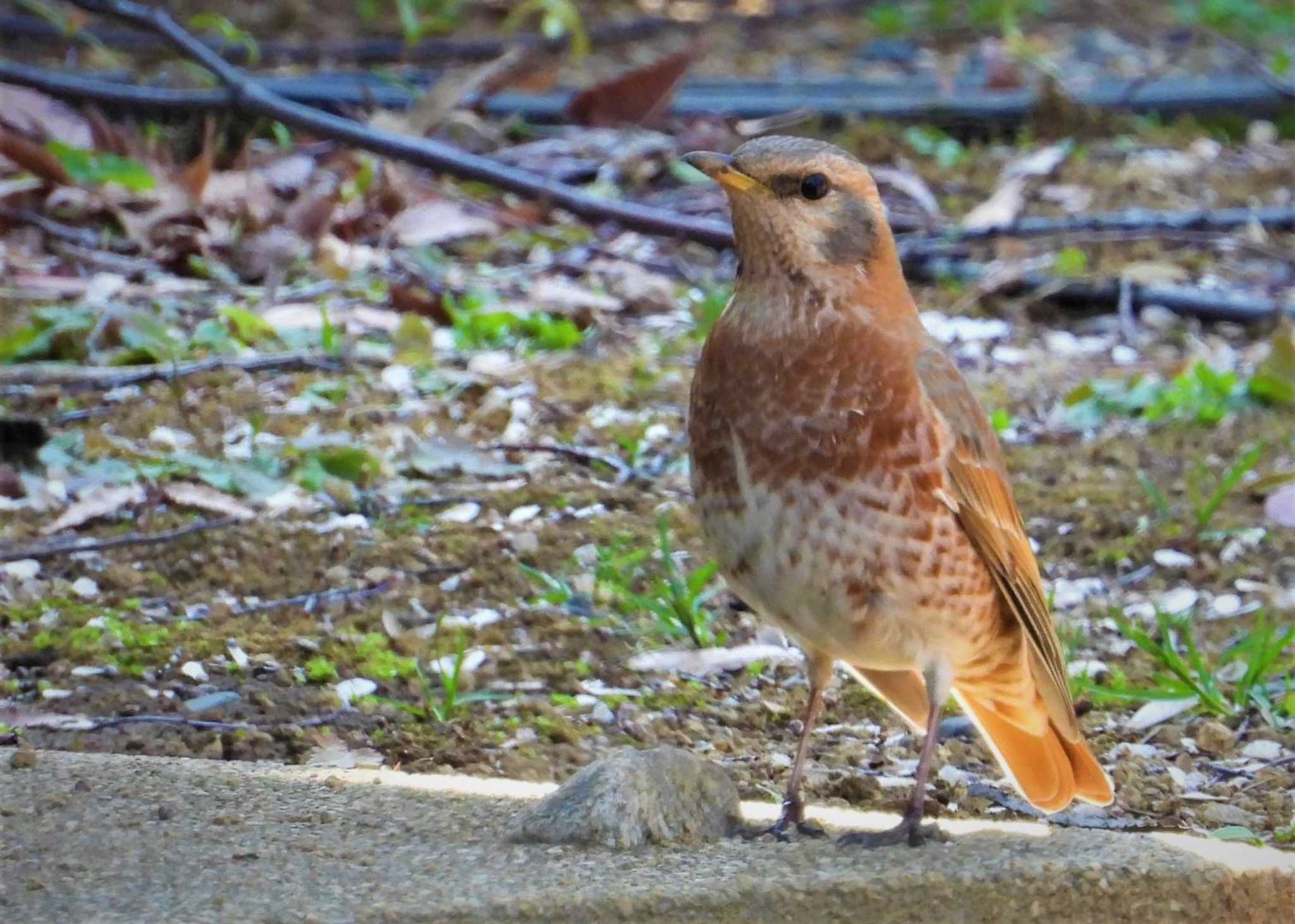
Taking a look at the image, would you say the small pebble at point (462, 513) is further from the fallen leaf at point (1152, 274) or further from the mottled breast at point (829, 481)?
the fallen leaf at point (1152, 274)

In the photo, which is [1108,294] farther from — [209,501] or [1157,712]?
[209,501]

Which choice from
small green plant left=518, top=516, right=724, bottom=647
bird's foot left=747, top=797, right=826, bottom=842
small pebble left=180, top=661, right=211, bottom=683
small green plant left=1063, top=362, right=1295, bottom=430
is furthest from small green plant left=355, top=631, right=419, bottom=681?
small green plant left=1063, top=362, right=1295, bottom=430

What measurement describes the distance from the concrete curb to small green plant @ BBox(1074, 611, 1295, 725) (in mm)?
780

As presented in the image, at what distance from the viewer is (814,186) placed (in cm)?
295

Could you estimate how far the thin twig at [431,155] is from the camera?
5789 mm

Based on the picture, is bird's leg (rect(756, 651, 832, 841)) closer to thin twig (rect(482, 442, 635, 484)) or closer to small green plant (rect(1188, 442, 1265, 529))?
thin twig (rect(482, 442, 635, 484))

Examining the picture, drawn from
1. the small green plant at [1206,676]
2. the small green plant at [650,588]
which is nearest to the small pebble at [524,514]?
the small green plant at [650,588]

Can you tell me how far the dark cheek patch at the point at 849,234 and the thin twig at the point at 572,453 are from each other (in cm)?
158

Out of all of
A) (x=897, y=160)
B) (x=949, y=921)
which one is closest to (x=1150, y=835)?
(x=949, y=921)

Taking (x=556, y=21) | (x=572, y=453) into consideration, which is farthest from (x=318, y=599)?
(x=556, y=21)

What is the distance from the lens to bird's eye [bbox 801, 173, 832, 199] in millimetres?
2945

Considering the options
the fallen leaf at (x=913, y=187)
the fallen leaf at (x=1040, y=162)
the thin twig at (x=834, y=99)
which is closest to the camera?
the fallen leaf at (x=913, y=187)

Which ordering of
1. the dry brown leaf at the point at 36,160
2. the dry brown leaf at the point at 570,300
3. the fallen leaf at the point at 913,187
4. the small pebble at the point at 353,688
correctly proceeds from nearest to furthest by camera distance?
the small pebble at the point at 353,688, the dry brown leaf at the point at 570,300, the dry brown leaf at the point at 36,160, the fallen leaf at the point at 913,187

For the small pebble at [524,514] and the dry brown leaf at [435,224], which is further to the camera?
the dry brown leaf at [435,224]
